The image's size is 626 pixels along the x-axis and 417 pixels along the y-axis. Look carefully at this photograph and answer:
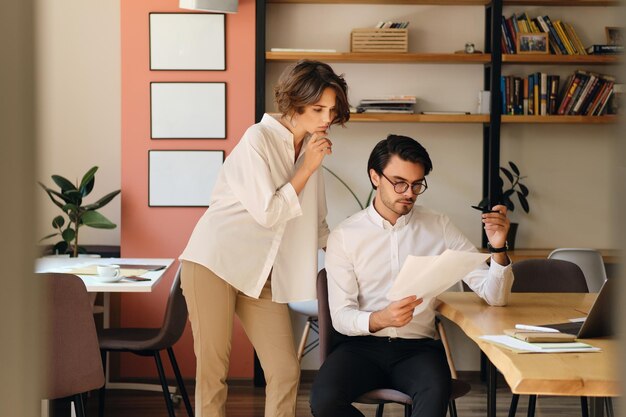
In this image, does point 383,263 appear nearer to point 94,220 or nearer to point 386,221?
point 386,221

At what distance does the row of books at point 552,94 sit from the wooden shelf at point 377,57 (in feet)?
0.83

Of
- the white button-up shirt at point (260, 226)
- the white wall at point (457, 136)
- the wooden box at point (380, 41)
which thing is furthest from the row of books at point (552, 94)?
the white button-up shirt at point (260, 226)

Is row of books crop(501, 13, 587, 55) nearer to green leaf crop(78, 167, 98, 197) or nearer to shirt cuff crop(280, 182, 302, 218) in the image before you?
green leaf crop(78, 167, 98, 197)

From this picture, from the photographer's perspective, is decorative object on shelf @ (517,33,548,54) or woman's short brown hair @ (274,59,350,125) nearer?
woman's short brown hair @ (274,59,350,125)

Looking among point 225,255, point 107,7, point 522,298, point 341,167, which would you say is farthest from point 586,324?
point 107,7

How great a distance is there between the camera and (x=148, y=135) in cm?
486

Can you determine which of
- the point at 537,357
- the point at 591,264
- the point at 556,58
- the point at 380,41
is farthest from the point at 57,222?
the point at 537,357

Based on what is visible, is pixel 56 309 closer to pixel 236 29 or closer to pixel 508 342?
pixel 508 342

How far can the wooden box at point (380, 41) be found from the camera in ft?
15.8

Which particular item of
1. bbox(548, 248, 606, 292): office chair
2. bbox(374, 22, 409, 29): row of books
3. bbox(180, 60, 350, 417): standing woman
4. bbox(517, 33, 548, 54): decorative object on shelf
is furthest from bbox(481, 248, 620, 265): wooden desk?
bbox(180, 60, 350, 417): standing woman

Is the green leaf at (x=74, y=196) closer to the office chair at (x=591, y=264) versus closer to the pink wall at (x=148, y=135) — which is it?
the pink wall at (x=148, y=135)

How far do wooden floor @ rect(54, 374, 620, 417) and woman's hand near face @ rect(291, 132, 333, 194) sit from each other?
1.93 metres

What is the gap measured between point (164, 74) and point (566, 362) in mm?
3604

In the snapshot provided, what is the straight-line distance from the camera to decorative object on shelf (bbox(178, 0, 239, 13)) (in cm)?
444
